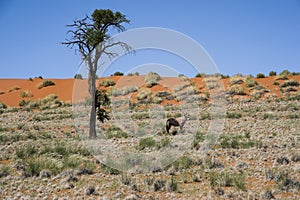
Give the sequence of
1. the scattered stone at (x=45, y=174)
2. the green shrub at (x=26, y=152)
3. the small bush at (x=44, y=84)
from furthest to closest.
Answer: the small bush at (x=44, y=84)
the green shrub at (x=26, y=152)
the scattered stone at (x=45, y=174)

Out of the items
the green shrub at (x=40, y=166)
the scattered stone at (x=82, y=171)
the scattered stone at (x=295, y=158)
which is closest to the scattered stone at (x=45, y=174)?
the green shrub at (x=40, y=166)

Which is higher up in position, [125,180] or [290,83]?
[290,83]

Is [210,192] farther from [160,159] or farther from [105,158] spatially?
[105,158]

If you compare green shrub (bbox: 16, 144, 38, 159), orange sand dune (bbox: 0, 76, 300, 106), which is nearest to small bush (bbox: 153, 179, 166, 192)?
green shrub (bbox: 16, 144, 38, 159)

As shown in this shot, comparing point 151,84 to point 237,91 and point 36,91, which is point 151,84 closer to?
point 237,91

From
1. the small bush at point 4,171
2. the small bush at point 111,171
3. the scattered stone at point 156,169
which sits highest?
the scattered stone at point 156,169

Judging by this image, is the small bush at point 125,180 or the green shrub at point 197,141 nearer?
the small bush at point 125,180

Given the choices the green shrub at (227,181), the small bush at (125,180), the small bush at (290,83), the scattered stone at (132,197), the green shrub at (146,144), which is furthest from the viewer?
the small bush at (290,83)

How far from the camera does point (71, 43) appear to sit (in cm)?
1606

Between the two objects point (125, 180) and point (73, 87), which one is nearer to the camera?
point (125, 180)

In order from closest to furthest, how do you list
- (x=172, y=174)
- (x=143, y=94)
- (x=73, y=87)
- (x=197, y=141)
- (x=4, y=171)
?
(x=172, y=174), (x=4, y=171), (x=197, y=141), (x=143, y=94), (x=73, y=87)

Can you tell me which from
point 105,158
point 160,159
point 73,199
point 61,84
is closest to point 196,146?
point 160,159

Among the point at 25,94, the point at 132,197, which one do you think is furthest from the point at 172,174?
the point at 25,94

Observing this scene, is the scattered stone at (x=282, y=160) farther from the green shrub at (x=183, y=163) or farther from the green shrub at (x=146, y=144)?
the green shrub at (x=146, y=144)
